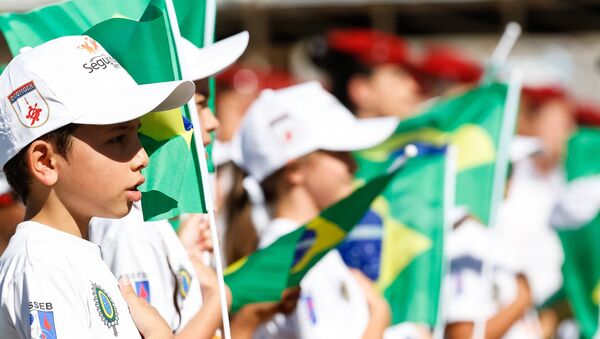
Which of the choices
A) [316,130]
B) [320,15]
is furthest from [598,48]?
[316,130]

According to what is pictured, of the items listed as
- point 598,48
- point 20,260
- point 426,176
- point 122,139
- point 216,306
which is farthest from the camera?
point 598,48

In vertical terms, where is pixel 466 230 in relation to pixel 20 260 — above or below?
below

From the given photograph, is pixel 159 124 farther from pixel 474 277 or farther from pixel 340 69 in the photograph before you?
pixel 340 69

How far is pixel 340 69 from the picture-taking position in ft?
40.2

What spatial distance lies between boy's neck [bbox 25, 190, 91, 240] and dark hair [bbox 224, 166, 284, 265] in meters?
2.46

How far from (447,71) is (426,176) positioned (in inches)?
212

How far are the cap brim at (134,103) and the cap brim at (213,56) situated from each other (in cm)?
75

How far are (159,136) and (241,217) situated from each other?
2219 millimetres

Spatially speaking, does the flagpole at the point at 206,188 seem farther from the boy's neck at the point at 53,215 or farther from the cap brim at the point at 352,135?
the cap brim at the point at 352,135

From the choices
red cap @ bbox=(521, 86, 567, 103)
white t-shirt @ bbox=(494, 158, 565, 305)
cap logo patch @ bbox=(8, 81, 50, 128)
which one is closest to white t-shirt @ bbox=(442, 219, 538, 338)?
white t-shirt @ bbox=(494, 158, 565, 305)

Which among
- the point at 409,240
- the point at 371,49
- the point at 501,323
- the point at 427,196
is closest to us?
the point at 409,240

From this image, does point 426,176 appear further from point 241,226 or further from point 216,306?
point 216,306

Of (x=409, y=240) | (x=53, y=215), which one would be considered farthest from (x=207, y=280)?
(x=409, y=240)

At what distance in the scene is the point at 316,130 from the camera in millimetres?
5969
